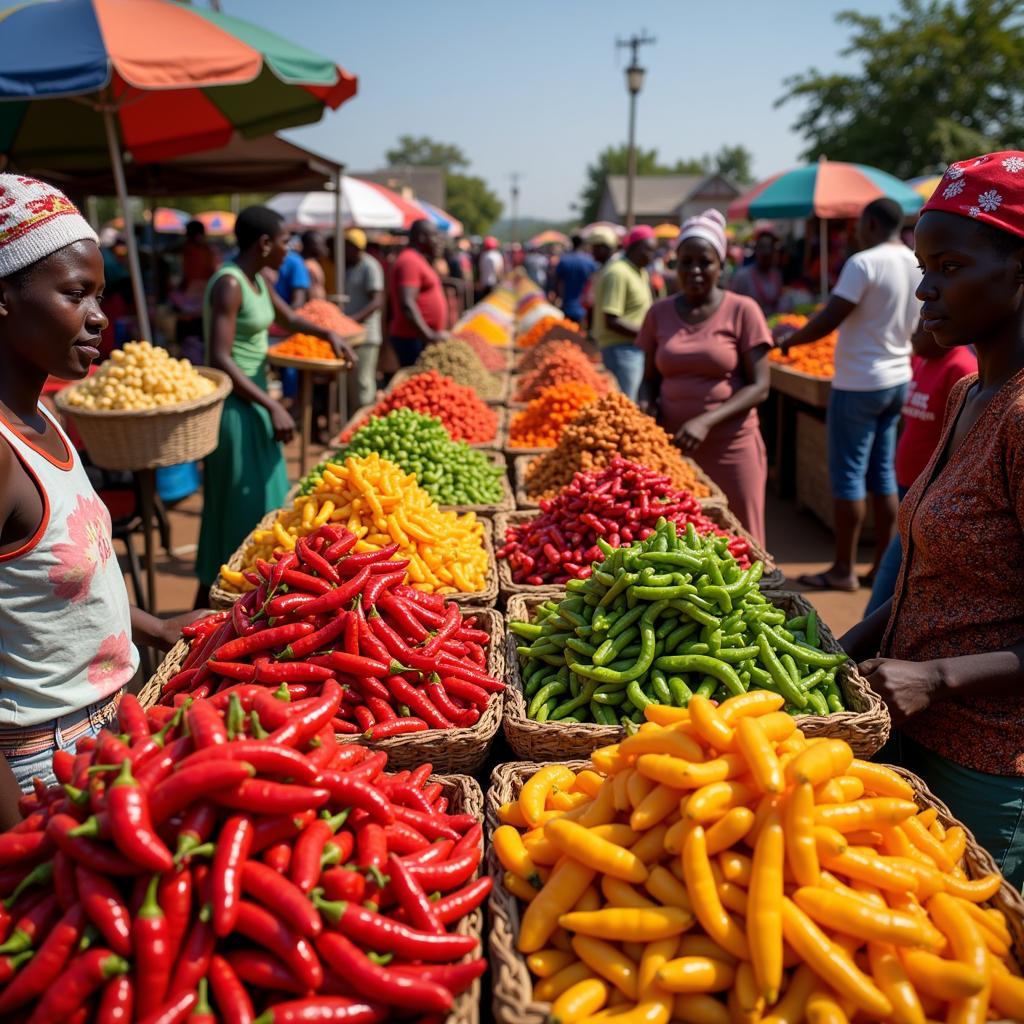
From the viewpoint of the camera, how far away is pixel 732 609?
2682mm

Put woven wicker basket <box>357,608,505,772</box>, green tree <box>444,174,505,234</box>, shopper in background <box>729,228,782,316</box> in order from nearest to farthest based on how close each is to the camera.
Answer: woven wicker basket <box>357,608,505,772</box>
shopper in background <box>729,228,782,316</box>
green tree <box>444,174,505,234</box>

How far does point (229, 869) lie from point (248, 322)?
172 inches

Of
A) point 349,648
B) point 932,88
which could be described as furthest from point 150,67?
point 932,88

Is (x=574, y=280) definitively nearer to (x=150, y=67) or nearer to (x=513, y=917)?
(x=150, y=67)

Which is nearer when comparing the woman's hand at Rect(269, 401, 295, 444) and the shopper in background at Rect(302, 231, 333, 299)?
the woman's hand at Rect(269, 401, 295, 444)

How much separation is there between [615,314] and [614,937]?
7.26 m

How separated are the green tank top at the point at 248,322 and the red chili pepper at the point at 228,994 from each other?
429 cm

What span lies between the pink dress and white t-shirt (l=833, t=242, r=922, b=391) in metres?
1.08

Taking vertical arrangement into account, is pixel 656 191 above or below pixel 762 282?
below

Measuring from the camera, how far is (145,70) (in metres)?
4.65

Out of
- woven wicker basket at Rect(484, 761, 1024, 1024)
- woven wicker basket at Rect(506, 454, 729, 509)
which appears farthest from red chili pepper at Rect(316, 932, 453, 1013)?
woven wicker basket at Rect(506, 454, 729, 509)

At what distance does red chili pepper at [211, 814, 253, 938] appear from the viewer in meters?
1.49

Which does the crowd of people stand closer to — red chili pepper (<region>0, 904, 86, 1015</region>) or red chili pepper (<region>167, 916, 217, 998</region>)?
red chili pepper (<region>0, 904, 86, 1015</region>)

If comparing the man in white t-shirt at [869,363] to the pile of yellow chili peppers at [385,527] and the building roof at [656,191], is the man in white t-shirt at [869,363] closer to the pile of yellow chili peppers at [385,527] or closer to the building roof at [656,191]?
the pile of yellow chili peppers at [385,527]
